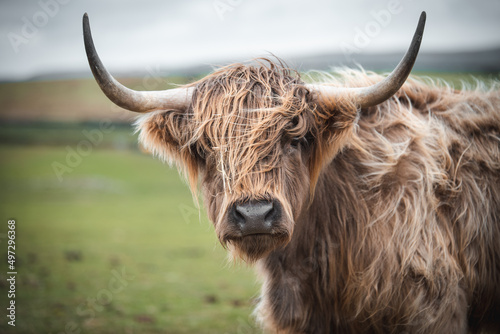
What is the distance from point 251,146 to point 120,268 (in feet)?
26.0

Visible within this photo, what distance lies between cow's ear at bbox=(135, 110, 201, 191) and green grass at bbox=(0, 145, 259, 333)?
519 millimetres

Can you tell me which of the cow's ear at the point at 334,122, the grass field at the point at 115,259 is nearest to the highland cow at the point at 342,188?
the cow's ear at the point at 334,122

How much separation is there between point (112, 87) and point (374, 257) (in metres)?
2.45

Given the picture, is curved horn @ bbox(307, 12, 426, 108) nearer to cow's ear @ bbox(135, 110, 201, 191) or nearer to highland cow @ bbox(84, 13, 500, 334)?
highland cow @ bbox(84, 13, 500, 334)

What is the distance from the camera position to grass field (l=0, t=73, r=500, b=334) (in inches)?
246

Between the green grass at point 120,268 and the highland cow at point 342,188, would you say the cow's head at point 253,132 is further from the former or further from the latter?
the green grass at point 120,268

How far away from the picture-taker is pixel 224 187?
119 inches

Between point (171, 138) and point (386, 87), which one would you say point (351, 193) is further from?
point (171, 138)

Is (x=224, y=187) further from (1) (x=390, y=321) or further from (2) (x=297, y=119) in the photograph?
(1) (x=390, y=321)

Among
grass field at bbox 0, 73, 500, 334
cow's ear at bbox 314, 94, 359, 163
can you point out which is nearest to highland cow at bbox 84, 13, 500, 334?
cow's ear at bbox 314, 94, 359, 163

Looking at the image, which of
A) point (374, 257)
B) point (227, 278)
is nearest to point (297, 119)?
point (374, 257)

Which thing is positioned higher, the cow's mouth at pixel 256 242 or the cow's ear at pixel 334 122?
the cow's ear at pixel 334 122

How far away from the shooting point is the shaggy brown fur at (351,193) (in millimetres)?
3121

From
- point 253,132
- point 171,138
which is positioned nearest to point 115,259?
point 171,138
